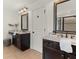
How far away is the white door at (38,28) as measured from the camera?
4742 mm

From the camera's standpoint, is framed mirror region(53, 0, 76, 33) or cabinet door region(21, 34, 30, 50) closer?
framed mirror region(53, 0, 76, 33)

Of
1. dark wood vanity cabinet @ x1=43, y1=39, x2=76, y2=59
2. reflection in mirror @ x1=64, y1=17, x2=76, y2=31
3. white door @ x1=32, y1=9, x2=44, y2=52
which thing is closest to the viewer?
dark wood vanity cabinet @ x1=43, y1=39, x2=76, y2=59

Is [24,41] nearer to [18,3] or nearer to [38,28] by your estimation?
[38,28]

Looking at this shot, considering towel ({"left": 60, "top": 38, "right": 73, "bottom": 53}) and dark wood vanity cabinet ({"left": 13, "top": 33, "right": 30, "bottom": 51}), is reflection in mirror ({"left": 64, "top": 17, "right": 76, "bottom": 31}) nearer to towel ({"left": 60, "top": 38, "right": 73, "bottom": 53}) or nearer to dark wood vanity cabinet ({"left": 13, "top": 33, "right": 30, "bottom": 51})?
towel ({"left": 60, "top": 38, "right": 73, "bottom": 53})

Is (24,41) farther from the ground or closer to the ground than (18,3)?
closer to the ground

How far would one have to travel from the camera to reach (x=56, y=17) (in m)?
3.69

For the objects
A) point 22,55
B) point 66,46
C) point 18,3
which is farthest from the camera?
point 18,3

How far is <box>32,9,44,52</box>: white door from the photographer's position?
187 inches

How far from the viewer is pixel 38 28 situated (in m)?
4.99

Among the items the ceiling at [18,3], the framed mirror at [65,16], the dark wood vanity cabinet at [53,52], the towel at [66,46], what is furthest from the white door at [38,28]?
the towel at [66,46]

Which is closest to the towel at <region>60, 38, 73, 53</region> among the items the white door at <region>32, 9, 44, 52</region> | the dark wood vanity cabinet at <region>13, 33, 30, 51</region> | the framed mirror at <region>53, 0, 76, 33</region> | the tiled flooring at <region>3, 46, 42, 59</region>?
the framed mirror at <region>53, 0, 76, 33</region>

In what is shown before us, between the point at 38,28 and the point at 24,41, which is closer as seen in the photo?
the point at 38,28

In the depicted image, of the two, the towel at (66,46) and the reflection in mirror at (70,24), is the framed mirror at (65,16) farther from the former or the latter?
the towel at (66,46)

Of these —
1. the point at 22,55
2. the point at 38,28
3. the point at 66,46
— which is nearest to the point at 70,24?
the point at 66,46
